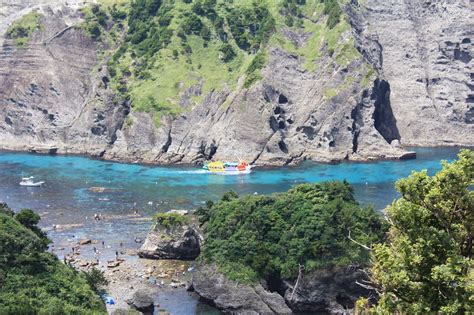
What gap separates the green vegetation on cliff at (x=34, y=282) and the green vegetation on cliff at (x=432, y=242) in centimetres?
3311

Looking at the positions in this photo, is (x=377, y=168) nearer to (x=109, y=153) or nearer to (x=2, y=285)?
(x=109, y=153)

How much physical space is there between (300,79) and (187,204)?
7725cm

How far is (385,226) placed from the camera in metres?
77.8

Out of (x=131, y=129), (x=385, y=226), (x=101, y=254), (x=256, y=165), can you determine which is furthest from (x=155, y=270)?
(x=131, y=129)

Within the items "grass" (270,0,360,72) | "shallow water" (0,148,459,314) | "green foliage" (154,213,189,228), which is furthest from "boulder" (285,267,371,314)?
"grass" (270,0,360,72)

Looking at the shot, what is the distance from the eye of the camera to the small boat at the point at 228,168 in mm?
159125

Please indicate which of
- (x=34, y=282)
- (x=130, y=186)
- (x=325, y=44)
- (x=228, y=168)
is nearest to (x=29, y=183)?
(x=130, y=186)

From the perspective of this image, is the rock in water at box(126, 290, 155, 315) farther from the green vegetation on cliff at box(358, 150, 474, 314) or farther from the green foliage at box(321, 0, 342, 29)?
A: the green foliage at box(321, 0, 342, 29)

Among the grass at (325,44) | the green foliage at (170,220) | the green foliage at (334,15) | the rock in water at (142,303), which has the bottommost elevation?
the rock in water at (142,303)

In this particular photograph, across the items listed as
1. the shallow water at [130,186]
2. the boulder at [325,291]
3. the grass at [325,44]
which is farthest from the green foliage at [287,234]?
the grass at [325,44]

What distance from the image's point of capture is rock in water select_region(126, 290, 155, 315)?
7271 centimetres

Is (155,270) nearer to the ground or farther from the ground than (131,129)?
nearer to the ground

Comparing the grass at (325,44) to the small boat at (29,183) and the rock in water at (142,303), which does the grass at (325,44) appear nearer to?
the small boat at (29,183)

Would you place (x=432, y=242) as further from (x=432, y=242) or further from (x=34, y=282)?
(x=34, y=282)
